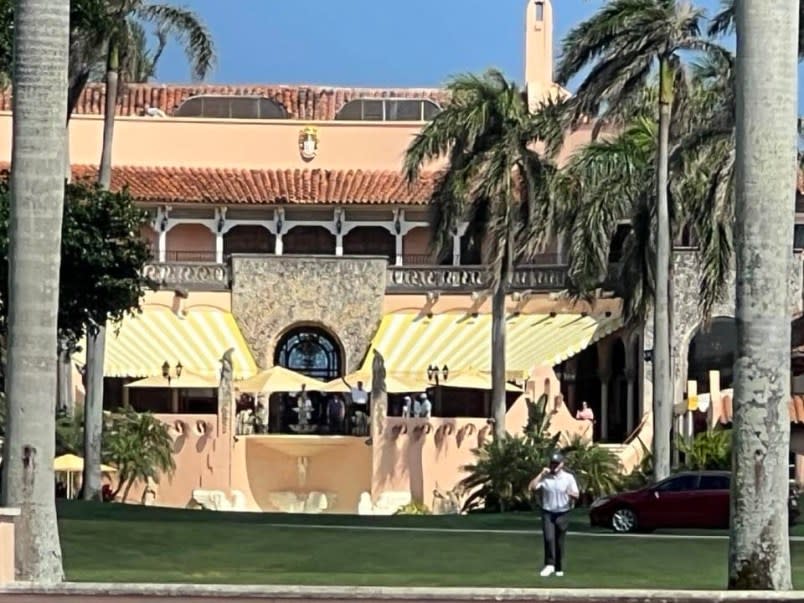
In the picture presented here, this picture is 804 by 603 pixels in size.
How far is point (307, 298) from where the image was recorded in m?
57.9

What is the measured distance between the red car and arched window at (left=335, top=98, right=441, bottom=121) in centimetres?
3355

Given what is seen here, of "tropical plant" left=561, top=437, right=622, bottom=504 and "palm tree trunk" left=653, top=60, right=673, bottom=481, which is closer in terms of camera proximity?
"palm tree trunk" left=653, top=60, right=673, bottom=481

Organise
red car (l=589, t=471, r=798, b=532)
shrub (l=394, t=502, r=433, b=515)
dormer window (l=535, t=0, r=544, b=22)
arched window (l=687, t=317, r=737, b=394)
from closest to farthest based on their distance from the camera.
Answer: red car (l=589, t=471, r=798, b=532) → shrub (l=394, t=502, r=433, b=515) → arched window (l=687, t=317, r=737, b=394) → dormer window (l=535, t=0, r=544, b=22)

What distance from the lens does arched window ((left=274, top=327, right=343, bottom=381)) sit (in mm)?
59219

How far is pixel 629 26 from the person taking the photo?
39438 millimetres

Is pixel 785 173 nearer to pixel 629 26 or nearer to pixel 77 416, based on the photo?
pixel 629 26

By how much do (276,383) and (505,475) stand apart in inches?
412

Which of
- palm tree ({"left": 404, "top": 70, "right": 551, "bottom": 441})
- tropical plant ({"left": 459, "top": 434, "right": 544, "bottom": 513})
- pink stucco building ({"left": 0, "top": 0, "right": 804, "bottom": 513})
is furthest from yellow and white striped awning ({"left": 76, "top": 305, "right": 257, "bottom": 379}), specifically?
tropical plant ({"left": 459, "top": 434, "right": 544, "bottom": 513})

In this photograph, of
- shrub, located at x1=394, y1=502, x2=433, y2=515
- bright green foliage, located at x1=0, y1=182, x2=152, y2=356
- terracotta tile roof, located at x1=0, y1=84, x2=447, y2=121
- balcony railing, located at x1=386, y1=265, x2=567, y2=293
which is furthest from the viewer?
terracotta tile roof, located at x1=0, y1=84, x2=447, y2=121

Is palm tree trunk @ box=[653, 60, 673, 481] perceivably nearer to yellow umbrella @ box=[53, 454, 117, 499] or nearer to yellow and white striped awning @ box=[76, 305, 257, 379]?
yellow umbrella @ box=[53, 454, 117, 499]

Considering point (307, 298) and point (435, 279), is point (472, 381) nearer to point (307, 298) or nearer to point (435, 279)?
point (435, 279)

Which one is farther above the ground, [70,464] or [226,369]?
[226,369]

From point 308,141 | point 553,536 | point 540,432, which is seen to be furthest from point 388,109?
point 553,536

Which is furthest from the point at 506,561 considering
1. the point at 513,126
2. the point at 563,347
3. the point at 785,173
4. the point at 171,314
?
the point at 171,314
